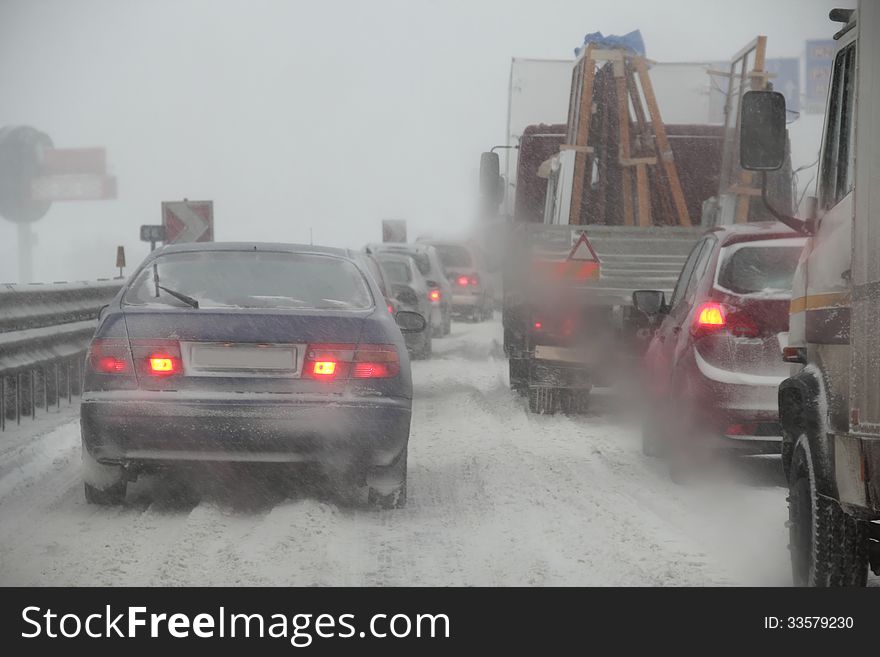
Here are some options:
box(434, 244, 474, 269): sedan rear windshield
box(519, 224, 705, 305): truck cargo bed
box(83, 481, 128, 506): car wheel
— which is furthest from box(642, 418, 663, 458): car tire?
box(434, 244, 474, 269): sedan rear windshield

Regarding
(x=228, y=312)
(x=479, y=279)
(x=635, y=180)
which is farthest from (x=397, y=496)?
(x=479, y=279)

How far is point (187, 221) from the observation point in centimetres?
1886

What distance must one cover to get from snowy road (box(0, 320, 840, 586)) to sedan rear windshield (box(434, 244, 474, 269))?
68.6 ft

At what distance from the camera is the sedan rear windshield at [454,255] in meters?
31.4

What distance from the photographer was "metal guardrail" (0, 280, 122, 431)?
36.3 feet

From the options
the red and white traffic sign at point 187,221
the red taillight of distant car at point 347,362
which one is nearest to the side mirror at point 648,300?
the red taillight of distant car at point 347,362

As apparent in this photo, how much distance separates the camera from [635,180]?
15133mm

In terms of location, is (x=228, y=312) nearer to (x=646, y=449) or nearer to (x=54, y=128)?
(x=646, y=449)

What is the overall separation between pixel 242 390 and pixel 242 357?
0.57 feet

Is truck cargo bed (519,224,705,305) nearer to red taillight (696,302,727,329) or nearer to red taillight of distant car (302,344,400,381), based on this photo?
red taillight (696,302,727,329)

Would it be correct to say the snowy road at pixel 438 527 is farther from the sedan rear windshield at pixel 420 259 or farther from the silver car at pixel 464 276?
the silver car at pixel 464 276

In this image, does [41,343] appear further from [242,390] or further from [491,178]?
[491,178]

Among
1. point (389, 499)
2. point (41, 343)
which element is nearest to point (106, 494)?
point (389, 499)
